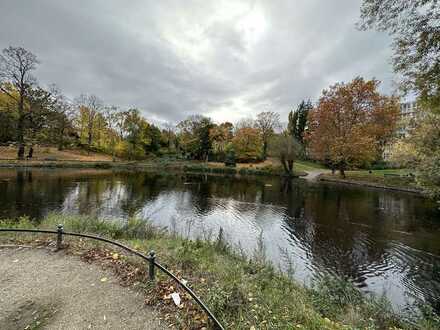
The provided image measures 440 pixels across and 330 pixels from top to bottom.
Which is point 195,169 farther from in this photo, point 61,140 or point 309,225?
point 309,225

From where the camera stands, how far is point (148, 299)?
3264 mm

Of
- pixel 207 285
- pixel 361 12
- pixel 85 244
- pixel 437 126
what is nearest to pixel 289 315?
pixel 207 285

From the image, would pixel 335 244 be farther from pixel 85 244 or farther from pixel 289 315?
pixel 85 244

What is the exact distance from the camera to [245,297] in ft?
11.2

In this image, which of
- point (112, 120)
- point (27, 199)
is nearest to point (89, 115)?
point (112, 120)

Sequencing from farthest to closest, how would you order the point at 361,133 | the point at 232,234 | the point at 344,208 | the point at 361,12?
1. the point at 361,133
2. the point at 344,208
3. the point at 232,234
4. the point at 361,12

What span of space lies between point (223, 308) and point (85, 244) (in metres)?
3.91

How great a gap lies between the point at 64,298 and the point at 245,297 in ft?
9.48

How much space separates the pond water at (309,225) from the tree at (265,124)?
31615 mm

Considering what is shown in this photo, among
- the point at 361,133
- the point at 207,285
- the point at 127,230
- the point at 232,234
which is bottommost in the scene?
the point at 232,234

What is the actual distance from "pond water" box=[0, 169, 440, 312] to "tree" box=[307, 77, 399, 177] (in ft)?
30.6

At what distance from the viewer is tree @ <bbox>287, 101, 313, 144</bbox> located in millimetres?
56250

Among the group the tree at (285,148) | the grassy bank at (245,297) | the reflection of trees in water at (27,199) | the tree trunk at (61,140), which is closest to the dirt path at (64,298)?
the grassy bank at (245,297)

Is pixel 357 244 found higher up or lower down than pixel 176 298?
lower down
